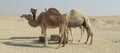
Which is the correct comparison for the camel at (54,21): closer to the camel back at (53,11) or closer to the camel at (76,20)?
the camel back at (53,11)

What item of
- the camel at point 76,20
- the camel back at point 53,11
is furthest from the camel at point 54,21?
the camel at point 76,20

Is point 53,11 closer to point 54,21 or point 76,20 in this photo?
point 54,21

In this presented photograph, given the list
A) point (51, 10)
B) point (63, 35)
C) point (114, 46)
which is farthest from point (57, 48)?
point (114, 46)

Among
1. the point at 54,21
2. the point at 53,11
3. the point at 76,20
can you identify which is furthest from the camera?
the point at 76,20

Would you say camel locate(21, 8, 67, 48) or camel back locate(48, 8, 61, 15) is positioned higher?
camel back locate(48, 8, 61, 15)

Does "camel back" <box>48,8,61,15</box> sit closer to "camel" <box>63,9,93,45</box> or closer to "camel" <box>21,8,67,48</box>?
"camel" <box>21,8,67,48</box>

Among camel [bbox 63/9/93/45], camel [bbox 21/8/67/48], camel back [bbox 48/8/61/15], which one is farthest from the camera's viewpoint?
camel [bbox 63/9/93/45]

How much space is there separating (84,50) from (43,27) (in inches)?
91.9

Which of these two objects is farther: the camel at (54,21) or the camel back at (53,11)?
the camel back at (53,11)

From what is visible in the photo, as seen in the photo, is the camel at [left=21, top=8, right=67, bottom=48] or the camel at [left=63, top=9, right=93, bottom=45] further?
the camel at [left=63, top=9, right=93, bottom=45]

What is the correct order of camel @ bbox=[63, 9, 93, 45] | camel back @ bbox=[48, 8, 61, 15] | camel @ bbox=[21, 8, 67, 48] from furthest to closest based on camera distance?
1. camel @ bbox=[63, 9, 93, 45]
2. camel back @ bbox=[48, 8, 61, 15]
3. camel @ bbox=[21, 8, 67, 48]

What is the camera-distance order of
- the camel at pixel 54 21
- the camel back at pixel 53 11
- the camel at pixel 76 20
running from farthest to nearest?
the camel at pixel 76 20, the camel back at pixel 53 11, the camel at pixel 54 21

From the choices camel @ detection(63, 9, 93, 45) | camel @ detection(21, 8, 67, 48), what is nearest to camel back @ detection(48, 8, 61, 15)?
camel @ detection(21, 8, 67, 48)

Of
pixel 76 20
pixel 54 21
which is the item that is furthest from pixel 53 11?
pixel 76 20
